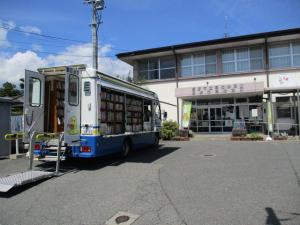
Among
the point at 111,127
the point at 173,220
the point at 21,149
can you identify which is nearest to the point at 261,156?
the point at 111,127

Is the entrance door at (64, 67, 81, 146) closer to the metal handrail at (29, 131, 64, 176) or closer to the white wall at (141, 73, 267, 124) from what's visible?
the metal handrail at (29, 131, 64, 176)

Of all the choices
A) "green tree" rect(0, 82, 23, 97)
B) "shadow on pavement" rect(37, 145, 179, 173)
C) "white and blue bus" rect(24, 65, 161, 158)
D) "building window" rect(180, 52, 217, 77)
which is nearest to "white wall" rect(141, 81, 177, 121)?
"building window" rect(180, 52, 217, 77)

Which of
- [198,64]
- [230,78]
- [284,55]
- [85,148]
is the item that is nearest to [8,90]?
[198,64]

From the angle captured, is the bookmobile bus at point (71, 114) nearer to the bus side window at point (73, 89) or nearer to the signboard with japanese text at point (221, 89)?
the bus side window at point (73, 89)

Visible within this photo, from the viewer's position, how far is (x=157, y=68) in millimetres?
27172

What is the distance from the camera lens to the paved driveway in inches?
200

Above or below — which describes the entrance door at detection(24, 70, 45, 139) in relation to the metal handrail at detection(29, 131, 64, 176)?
above

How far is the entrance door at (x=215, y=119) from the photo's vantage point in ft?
81.2

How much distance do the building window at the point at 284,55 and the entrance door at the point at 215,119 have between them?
18.4ft

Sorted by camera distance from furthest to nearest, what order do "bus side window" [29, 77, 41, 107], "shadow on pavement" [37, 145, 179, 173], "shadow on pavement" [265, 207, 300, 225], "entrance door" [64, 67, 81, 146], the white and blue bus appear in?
"shadow on pavement" [37, 145, 179, 173] < "bus side window" [29, 77, 41, 107] < the white and blue bus < "entrance door" [64, 67, 81, 146] < "shadow on pavement" [265, 207, 300, 225]

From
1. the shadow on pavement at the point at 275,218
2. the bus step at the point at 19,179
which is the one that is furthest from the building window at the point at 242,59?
the shadow on pavement at the point at 275,218

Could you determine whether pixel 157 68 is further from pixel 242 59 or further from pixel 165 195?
pixel 165 195

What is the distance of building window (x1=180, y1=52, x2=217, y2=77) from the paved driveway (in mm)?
16030

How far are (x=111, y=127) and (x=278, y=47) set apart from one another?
18113 mm
